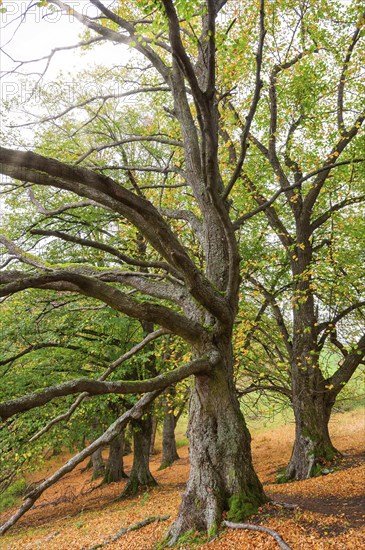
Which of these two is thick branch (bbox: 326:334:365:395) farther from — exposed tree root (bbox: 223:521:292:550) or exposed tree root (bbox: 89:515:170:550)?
exposed tree root (bbox: 223:521:292:550)

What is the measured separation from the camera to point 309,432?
11383 millimetres

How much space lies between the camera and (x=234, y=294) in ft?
21.9

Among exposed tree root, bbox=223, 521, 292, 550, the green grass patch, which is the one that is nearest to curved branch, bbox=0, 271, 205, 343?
exposed tree root, bbox=223, 521, 292, 550

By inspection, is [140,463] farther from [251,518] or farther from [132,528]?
[251,518]

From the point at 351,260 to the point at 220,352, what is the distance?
6.62m

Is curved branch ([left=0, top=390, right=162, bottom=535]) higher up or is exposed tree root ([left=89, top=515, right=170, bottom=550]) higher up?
curved branch ([left=0, top=390, right=162, bottom=535])

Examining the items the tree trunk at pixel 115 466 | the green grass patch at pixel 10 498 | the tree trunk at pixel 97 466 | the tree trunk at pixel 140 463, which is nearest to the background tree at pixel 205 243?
the tree trunk at pixel 140 463

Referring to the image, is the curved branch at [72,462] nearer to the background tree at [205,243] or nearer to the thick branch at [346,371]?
the background tree at [205,243]

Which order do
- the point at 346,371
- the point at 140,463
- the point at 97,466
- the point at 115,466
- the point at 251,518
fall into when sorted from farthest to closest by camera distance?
the point at 97,466, the point at 115,466, the point at 140,463, the point at 346,371, the point at 251,518

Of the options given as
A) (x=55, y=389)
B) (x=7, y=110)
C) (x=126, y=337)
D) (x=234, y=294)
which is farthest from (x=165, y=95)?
(x=55, y=389)

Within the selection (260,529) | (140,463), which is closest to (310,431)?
(260,529)

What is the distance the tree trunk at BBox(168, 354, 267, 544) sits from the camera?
6277 mm

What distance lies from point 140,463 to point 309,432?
7.29 meters

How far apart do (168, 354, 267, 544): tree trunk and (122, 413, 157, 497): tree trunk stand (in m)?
8.61
